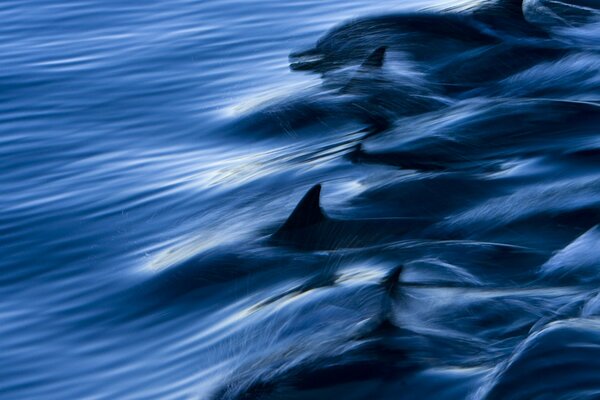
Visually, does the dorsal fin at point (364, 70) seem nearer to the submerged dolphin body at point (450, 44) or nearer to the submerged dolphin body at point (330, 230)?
the submerged dolphin body at point (450, 44)

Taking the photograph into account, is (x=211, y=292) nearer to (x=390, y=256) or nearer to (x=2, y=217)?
(x=390, y=256)

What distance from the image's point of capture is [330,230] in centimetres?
665

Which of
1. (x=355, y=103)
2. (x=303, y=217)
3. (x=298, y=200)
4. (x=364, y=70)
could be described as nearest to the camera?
(x=303, y=217)

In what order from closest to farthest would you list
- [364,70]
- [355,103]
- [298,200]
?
[298,200], [355,103], [364,70]

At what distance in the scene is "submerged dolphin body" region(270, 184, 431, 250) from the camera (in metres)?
6.55

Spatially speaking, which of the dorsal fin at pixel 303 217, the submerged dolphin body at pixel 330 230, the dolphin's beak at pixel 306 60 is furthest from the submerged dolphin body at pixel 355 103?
the dorsal fin at pixel 303 217

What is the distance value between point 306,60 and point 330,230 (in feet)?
12.6

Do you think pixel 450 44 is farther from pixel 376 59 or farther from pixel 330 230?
pixel 330 230

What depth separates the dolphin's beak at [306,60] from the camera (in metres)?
10.1

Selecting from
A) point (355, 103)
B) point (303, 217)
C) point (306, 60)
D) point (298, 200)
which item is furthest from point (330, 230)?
point (306, 60)

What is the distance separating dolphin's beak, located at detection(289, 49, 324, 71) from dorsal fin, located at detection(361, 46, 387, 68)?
27.3 inches

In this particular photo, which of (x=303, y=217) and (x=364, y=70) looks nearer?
(x=303, y=217)

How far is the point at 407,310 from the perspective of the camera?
5.45 metres

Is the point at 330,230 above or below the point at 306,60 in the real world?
below
